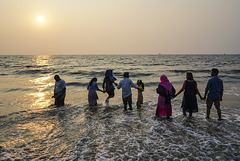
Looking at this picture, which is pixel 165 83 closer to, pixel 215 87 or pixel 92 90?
pixel 215 87

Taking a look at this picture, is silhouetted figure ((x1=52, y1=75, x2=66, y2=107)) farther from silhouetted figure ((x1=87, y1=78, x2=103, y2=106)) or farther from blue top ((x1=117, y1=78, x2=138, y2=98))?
blue top ((x1=117, y1=78, x2=138, y2=98))

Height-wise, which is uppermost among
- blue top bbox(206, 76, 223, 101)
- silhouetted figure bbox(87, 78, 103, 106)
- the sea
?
blue top bbox(206, 76, 223, 101)

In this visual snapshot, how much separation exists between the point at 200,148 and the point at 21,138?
559 cm

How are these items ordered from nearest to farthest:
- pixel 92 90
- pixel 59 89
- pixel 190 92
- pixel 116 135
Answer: pixel 116 135 < pixel 190 92 < pixel 59 89 < pixel 92 90

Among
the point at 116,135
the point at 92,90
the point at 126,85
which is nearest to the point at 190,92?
the point at 126,85

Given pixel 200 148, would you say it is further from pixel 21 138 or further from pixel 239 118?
pixel 21 138

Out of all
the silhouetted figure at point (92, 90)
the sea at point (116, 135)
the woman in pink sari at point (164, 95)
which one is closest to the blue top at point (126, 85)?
the sea at point (116, 135)

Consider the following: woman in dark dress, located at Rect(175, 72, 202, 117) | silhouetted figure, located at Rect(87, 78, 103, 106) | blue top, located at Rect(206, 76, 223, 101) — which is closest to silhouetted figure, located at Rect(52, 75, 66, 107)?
silhouetted figure, located at Rect(87, 78, 103, 106)

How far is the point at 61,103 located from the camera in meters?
9.35

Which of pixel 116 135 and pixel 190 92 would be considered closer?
pixel 116 135

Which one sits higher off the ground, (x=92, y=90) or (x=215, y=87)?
(x=215, y=87)

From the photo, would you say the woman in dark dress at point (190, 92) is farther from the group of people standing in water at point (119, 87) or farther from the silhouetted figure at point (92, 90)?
the silhouetted figure at point (92, 90)

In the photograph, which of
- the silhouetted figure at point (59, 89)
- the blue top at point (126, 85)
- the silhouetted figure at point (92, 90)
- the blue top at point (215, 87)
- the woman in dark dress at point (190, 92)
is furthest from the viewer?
the silhouetted figure at point (92, 90)

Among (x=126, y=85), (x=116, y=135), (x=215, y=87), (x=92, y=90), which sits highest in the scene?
(x=215, y=87)
